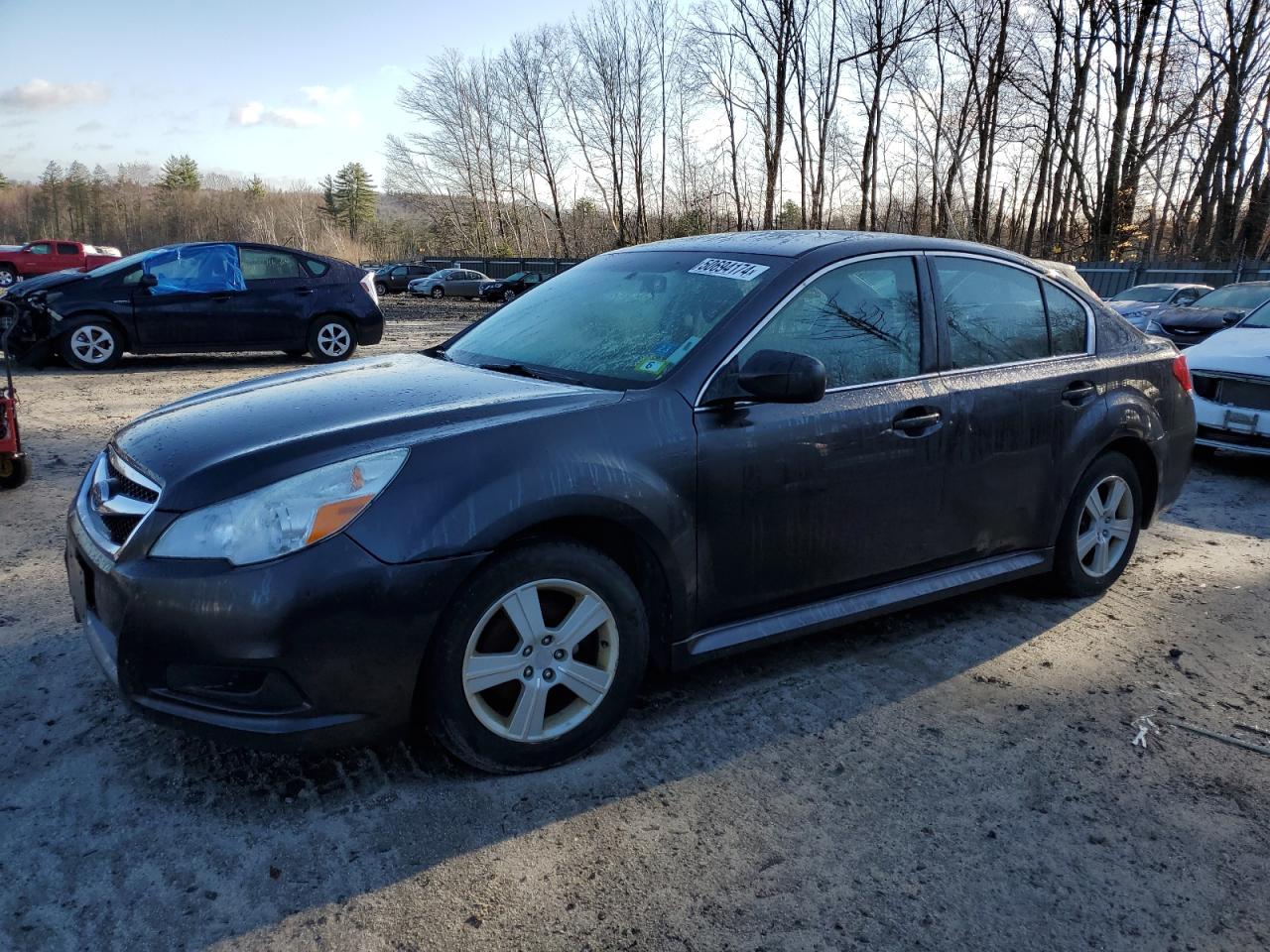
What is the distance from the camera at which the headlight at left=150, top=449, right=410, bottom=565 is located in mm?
2383

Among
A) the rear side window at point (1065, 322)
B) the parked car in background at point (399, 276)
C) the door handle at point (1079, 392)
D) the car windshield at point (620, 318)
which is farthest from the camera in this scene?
the parked car in background at point (399, 276)

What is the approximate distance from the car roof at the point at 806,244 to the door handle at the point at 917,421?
0.65 meters

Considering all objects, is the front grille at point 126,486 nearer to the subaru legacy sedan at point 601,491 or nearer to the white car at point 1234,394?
the subaru legacy sedan at point 601,491

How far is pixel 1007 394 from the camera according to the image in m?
3.79

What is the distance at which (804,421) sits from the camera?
3.21m

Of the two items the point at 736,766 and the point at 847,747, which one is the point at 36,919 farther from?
the point at 847,747

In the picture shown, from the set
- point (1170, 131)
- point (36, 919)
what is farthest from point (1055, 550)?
point (1170, 131)

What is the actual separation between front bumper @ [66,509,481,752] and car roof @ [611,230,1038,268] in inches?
71.6

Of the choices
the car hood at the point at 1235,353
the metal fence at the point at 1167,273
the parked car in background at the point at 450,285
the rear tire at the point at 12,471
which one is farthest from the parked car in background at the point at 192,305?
the parked car in background at the point at 450,285

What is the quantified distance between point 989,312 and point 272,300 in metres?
10.2

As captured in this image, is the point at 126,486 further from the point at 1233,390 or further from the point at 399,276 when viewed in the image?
the point at 399,276

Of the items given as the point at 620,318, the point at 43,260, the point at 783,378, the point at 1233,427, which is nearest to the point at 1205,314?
the point at 1233,427

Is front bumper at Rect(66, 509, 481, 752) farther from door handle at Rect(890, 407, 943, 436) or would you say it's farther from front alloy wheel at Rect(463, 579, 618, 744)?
door handle at Rect(890, 407, 943, 436)

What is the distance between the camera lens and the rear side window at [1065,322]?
412cm
